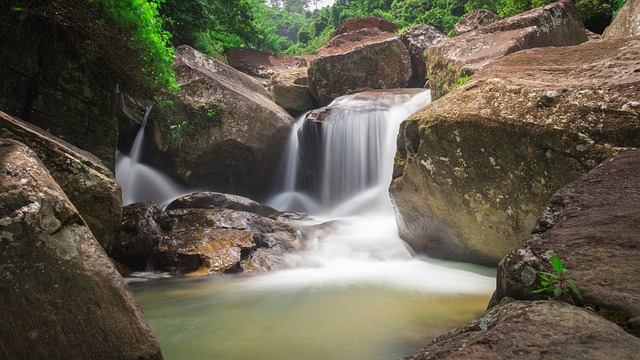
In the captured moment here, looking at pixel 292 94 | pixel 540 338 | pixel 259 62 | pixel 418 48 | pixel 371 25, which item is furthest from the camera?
pixel 371 25

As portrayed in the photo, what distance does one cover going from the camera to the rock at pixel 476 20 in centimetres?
1176

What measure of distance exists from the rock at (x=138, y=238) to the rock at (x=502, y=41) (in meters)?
5.29

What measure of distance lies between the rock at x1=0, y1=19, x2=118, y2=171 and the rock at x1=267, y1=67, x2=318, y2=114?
7.15 m

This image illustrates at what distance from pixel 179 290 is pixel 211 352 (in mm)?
1947

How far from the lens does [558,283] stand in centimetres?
134

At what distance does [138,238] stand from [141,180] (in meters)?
3.57

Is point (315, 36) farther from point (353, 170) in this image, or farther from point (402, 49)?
point (353, 170)

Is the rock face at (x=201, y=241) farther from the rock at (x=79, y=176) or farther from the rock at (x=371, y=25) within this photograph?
the rock at (x=371, y=25)

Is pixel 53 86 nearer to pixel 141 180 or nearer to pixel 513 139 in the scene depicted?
pixel 141 180

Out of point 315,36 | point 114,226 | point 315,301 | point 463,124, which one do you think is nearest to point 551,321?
point 315,301

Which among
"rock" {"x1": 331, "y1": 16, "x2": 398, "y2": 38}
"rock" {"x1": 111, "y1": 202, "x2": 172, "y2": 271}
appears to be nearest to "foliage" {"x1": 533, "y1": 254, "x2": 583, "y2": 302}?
"rock" {"x1": 111, "y1": 202, "x2": 172, "y2": 271}

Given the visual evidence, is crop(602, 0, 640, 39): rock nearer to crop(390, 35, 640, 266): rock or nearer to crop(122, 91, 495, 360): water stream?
crop(390, 35, 640, 266): rock

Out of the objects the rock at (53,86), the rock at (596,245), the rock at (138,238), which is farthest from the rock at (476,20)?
the rock at (596,245)

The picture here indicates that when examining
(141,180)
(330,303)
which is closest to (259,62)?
(141,180)
